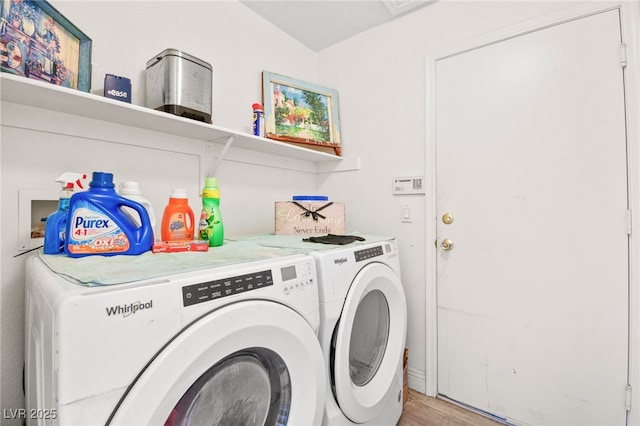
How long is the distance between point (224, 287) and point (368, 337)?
921mm

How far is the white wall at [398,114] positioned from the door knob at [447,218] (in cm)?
13

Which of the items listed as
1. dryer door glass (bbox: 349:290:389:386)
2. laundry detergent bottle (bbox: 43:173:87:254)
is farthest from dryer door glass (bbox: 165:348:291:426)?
laundry detergent bottle (bbox: 43:173:87:254)

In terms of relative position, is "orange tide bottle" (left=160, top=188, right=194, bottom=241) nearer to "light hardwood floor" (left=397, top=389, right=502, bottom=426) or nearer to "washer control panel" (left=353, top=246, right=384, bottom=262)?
"washer control panel" (left=353, top=246, right=384, bottom=262)

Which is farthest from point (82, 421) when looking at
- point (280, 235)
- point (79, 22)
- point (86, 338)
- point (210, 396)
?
point (79, 22)

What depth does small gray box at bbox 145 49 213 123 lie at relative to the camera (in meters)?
1.21

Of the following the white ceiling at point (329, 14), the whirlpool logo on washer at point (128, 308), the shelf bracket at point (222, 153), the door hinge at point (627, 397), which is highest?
the white ceiling at point (329, 14)

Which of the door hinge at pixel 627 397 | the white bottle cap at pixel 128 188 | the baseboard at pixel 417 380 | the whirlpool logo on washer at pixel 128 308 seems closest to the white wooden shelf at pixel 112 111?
the white bottle cap at pixel 128 188

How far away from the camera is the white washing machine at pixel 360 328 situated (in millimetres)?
969

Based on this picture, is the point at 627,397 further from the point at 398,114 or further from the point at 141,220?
the point at 141,220

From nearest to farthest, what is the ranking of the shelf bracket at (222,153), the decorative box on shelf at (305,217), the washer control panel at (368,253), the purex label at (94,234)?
the purex label at (94,234)
the washer control panel at (368,253)
the shelf bracket at (222,153)
the decorative box on shelf at (305,217)

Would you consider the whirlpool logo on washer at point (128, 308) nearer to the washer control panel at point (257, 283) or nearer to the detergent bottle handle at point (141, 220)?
the washer control panel at point (257, 283)

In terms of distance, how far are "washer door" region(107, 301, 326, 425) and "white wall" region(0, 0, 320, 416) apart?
2.89 ft

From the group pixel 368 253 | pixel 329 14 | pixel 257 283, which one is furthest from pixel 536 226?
pixel 329 14

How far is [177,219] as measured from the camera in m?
1.06
